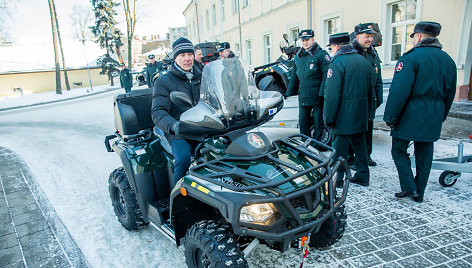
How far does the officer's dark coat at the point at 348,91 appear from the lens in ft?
13.3

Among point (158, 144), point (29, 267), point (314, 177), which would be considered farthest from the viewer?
point (158, 144)

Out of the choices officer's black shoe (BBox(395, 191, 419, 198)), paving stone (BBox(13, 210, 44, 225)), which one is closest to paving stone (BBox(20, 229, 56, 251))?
paving stone (BBox(13, 210, 44, 225))

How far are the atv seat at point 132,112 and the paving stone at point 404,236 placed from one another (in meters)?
3.00

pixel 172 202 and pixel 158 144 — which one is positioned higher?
pixel 158 144

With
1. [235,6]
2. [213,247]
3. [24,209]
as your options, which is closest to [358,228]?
[213,247]

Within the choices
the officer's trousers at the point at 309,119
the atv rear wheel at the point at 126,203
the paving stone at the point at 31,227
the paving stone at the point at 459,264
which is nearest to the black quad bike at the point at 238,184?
the atv rear wheel at the point at 126,203

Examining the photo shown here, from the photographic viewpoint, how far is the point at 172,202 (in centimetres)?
257

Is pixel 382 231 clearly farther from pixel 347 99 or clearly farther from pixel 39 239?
pixel 39 239

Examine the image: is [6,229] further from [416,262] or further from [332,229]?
[416,262]

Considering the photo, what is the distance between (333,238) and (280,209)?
106 centimetres

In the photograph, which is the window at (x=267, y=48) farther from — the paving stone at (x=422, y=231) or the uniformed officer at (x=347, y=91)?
the paving stone at (x=422, y=231)

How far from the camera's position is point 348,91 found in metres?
4.13

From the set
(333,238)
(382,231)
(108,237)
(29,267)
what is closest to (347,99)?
(382,231)

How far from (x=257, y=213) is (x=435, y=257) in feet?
6.13
